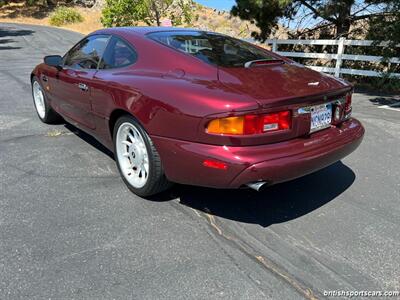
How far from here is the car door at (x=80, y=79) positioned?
402 cm

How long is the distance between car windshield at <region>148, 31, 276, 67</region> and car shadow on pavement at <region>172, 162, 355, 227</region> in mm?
1177

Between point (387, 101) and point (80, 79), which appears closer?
point (80, 79)

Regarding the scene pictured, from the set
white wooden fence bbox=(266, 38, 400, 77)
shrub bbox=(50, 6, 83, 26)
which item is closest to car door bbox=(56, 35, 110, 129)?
white wooden fence bbox=(266, 38, 400, 77)

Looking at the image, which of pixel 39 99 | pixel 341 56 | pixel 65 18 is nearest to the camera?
pixel 39 99

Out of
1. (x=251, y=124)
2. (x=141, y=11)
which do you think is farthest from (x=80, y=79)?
(x=141, y=11)

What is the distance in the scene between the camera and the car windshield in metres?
3.38

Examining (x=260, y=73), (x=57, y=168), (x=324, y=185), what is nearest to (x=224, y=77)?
(x=260, y=73)

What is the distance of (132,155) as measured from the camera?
356 cm

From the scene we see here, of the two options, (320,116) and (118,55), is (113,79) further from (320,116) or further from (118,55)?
(320,116)

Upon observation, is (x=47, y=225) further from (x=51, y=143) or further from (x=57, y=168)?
(x=51, y=143)

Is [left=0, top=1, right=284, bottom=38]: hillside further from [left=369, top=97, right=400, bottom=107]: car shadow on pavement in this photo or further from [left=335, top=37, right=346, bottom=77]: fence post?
[left=369, top=97, right=400, bottom=107]: car shadow on pavement

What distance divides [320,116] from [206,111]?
38.8 inches

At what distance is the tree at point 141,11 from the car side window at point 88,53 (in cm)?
1623

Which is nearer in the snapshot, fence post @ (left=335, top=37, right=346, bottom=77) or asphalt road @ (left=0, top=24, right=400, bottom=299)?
asphalt road @ (left=0, top=24, right=400, bottom=299)
